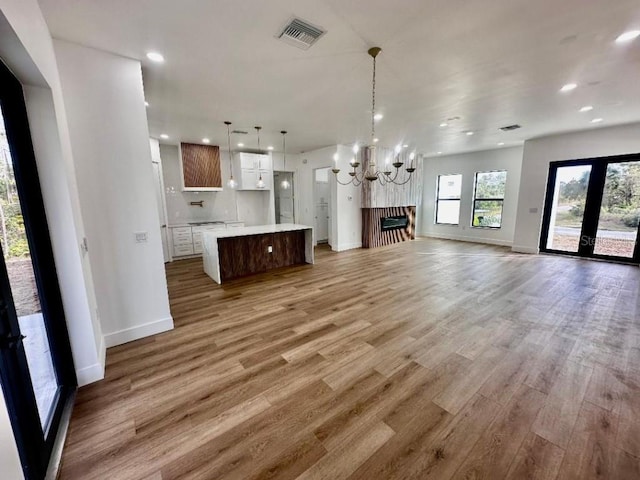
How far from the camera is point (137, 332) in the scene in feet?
9.14

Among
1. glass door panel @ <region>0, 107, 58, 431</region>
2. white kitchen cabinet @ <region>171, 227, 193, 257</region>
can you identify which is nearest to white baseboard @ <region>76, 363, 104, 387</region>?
glass door panel @ <region>0, 107, 58, 431</region>

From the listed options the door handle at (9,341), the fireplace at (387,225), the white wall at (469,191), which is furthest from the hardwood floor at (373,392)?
the white wall at (469,191)

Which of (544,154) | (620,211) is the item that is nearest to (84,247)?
(544,154)

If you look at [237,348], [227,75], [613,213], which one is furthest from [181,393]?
[613,213]

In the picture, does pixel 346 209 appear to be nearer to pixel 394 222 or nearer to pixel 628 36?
pixel 394 222

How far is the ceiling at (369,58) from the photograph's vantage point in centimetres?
200

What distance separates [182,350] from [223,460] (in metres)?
1.37

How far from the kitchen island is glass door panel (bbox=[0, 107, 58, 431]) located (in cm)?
269

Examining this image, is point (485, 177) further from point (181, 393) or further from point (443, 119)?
point (181, 393)

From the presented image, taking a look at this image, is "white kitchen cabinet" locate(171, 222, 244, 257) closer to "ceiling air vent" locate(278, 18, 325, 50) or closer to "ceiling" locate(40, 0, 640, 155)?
"ceiling" locate(40, 0, 640, 155)

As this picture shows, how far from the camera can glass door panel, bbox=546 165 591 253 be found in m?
5.97

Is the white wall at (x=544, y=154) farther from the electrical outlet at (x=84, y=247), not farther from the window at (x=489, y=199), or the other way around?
the electrical outlet at (x=84, y=247)

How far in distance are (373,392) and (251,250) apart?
12.0ft

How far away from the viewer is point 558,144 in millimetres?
6121
